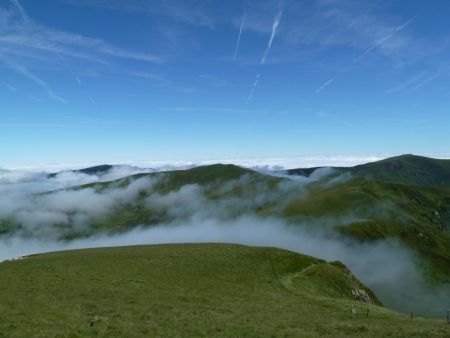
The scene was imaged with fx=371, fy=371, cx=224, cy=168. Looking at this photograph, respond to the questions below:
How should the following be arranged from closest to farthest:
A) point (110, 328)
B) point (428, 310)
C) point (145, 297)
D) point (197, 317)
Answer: point (110, 328), point (197, 317), point (145, 297), point (428, 310)

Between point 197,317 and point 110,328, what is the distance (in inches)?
340

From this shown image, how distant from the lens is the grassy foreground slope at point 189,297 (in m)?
28.6

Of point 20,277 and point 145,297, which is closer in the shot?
point 145,297

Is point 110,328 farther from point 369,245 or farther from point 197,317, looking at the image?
point 369,245

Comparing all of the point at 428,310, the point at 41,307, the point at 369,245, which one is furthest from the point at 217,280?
the point at 369,245

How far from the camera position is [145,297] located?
42.4m

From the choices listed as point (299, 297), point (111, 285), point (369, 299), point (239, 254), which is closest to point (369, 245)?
point (369, 299)

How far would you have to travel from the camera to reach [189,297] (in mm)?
43781

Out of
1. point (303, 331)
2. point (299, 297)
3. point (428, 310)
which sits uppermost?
point (303, 331)

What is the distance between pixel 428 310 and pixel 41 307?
504 feet

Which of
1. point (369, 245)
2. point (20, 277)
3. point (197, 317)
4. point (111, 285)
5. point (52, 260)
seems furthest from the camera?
point (369, 245)

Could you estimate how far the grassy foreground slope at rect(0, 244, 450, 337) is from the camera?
2864cm

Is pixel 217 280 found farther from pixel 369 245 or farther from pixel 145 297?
pixel 369 245

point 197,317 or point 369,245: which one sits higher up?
point 197,317
